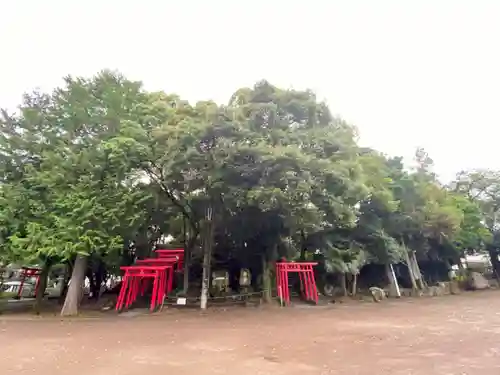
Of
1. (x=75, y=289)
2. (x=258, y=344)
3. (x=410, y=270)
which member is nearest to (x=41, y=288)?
(x=75, y=289)

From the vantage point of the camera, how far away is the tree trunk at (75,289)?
15859 millimetres

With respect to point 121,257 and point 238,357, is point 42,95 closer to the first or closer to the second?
point 121,257

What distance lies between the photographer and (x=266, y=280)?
61.4 feet

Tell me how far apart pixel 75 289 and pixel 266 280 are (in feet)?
27.7

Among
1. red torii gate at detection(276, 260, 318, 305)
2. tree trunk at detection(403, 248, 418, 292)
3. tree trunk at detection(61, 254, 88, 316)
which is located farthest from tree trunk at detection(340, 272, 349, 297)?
tree trunk at detection(61, 254, 88, 316)

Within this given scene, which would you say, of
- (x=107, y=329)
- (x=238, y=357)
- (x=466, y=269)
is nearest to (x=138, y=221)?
(x=107, y=329)

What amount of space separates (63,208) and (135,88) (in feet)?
20.3

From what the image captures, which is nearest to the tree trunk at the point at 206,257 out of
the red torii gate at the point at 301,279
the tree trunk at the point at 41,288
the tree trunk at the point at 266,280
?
the tree trunk at the point at 266,280

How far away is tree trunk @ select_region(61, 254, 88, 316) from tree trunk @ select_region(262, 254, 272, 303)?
8118 millimetres

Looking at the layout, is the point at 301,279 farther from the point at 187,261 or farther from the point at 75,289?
the point at 75,289

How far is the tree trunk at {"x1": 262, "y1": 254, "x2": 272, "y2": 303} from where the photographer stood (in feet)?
59.5

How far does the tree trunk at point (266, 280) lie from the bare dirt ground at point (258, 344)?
146 inches

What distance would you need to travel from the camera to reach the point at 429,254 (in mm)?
26703

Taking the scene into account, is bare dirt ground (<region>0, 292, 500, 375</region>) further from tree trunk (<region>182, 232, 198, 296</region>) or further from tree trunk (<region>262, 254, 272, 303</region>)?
tree trunk (<region>182, 232, 198, 296</region>)
